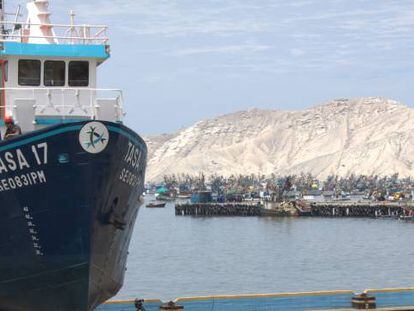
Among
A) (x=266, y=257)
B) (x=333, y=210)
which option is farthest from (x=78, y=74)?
(x=333, y=210)

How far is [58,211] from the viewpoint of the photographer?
843 inches

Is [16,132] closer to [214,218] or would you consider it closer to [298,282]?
[298,282]

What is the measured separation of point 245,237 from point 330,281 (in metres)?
44.0

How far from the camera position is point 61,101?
80.3 ft

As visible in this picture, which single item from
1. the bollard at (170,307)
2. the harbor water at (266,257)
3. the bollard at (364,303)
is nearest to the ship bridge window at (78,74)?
the bollard at (170,307)

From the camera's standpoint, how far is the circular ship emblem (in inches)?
832

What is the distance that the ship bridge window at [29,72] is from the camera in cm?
2459

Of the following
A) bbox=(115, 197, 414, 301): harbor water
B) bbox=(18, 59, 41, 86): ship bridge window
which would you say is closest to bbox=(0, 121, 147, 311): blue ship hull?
bbox=(18, 59, 41, 86): ship bridge window

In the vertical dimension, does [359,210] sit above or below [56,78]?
below

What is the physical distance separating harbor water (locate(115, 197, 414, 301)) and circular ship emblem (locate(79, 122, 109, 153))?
93.9ft

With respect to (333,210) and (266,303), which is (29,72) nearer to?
(266,303)

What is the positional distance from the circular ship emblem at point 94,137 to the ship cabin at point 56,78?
9.15ft

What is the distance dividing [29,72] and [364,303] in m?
10.2

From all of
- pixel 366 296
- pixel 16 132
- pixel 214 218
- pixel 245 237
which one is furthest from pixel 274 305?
pixel 214 218
